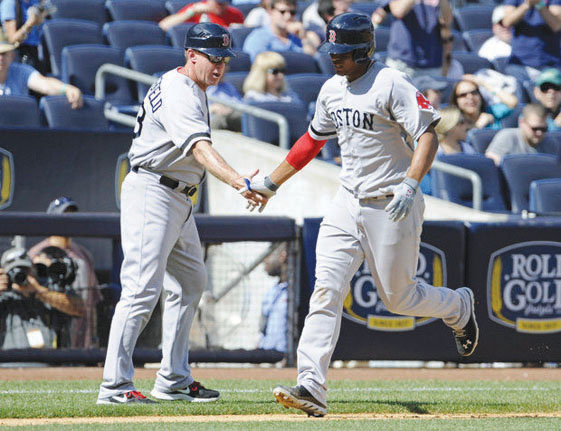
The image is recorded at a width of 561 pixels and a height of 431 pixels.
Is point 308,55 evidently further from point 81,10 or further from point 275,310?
point 275,310

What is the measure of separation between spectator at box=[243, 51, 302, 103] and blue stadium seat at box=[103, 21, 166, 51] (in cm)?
134

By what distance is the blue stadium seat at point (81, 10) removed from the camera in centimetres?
1172

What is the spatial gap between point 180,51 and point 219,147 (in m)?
1.50

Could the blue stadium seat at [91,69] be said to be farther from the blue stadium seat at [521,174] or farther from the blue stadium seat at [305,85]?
the blue stadium seat at [521,174]

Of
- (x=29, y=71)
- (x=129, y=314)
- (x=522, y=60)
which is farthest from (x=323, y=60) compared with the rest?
(x=129, y=314)

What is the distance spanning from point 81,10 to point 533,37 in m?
5.01

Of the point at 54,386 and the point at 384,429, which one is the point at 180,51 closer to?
the point at 54,386

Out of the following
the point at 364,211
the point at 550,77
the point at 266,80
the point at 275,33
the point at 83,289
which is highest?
the point at 275,33

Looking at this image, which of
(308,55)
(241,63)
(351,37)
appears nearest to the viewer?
(351,37)

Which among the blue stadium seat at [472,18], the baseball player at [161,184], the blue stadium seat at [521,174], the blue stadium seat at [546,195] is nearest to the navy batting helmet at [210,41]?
the baseball player at [161,184]

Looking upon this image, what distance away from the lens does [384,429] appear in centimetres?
459

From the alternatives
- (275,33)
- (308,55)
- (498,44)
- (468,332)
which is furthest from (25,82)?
(498,44)

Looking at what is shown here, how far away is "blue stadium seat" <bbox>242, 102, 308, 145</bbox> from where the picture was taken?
10.0 meters

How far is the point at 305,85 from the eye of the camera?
10945 millimetres
